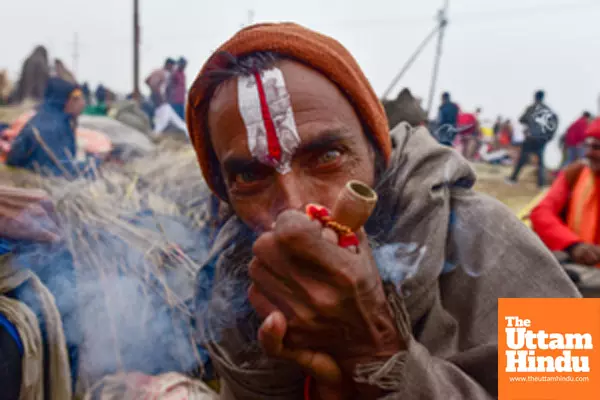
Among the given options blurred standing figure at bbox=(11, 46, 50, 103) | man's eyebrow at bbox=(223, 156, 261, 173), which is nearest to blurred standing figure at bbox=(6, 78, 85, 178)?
blurred standing figure at bbox=(11, 46, 50, 103)

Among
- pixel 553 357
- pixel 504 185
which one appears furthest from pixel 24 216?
pixel 504 185

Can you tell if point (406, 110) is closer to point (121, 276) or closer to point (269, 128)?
point (269, 128)

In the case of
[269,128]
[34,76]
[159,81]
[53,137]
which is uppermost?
[34,76]

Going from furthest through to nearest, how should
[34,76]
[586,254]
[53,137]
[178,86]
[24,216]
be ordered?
[34,76] < [53,137] < [586,254] < [178,86] < [24,216]

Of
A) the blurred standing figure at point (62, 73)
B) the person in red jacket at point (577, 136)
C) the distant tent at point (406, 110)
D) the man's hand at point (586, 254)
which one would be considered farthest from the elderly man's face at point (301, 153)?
the blurred standing figure at point (62, 73)

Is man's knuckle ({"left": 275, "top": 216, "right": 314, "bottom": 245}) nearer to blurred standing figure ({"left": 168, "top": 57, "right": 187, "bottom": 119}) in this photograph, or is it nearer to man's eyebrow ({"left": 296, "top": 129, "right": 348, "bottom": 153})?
man's eyebrow ({"left": 296, "top": 129, "right": 348, "bottom": 153})

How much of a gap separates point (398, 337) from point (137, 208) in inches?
122

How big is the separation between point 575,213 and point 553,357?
2.73 meters

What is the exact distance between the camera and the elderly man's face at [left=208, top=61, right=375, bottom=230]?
1.41m

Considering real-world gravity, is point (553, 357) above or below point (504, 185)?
below

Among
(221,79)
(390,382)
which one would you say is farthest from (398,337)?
(221,79)

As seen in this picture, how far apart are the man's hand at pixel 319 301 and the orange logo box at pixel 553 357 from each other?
303 mm

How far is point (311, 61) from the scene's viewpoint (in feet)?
4.83

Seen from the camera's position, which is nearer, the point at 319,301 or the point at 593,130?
the point at 319,301
